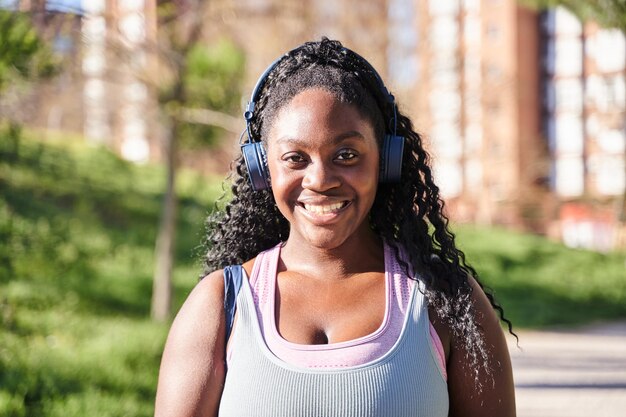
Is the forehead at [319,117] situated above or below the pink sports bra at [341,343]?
above

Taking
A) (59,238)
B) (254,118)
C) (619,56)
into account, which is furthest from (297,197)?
(619,56)

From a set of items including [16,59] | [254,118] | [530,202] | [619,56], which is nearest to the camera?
[254,118]

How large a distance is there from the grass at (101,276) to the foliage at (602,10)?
3291mm

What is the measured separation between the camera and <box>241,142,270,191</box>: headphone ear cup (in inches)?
70.2

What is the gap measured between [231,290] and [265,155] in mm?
287

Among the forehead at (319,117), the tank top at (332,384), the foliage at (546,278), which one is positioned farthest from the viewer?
the foliage at (546,278)

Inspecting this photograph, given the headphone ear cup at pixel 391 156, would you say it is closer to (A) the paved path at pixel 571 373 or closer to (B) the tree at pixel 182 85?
(A) the paved path at pixel 571 373

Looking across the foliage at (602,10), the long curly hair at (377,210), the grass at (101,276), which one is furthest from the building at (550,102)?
the long curly hair at (377,210)

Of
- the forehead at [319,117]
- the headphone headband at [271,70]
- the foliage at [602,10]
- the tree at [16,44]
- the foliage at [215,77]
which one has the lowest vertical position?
the forehead at [319,117]

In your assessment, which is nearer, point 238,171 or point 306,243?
point 306,243

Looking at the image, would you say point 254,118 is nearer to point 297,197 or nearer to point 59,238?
point 297,197

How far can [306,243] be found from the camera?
1.76 metres

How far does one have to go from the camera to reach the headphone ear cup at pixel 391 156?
5.77 ft

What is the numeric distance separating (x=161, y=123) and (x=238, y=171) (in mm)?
5860
